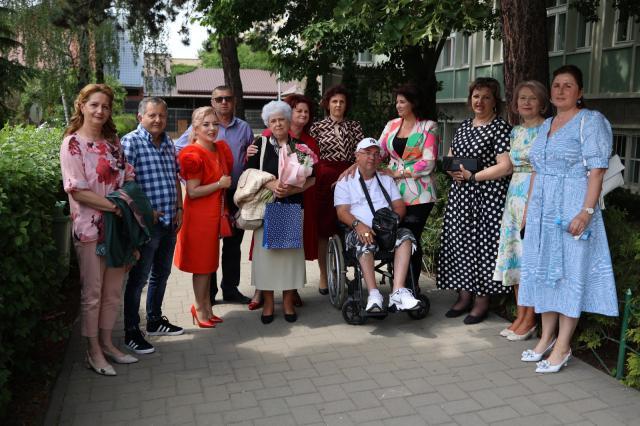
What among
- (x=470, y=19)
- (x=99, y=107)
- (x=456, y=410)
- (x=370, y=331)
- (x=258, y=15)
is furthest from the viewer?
(x=258, y=15)

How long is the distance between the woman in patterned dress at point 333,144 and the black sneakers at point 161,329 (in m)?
1.79

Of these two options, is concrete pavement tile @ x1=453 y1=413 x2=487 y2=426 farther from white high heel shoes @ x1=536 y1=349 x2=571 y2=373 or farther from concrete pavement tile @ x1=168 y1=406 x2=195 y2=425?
concrete pavement tile @ x1=168 y1=406 x2=195 y2=425

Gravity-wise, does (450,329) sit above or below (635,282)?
below

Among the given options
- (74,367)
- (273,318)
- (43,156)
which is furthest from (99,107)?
(273,318)

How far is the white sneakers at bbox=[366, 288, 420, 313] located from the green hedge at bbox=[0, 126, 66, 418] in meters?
2.44

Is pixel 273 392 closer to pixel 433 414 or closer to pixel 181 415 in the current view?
pixel 181 415

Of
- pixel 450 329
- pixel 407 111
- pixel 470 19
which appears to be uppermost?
pixel 470 19

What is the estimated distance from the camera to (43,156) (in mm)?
5414

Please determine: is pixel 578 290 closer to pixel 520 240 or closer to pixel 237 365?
pixel 520 240

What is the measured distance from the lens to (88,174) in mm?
4199

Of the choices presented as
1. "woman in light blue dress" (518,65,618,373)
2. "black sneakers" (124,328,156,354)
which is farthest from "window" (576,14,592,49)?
"black sneakers" (124,328,156,354)

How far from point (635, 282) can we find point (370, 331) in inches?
82.7

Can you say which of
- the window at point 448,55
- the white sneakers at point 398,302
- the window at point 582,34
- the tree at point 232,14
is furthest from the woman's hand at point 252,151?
the window at point 448,55

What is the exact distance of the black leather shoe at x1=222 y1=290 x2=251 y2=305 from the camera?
20.7ft
